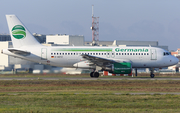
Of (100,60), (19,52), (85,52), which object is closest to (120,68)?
(100,60)

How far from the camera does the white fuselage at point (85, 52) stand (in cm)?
4188

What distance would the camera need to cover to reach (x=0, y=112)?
14047 mm

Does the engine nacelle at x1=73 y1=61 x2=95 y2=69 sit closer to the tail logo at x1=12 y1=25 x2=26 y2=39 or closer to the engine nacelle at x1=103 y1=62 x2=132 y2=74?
the engine nacelle at x1=103 y1=62 x2=132 y2=74

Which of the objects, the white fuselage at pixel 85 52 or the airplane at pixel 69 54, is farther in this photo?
the white fuselage at pixel 85 52

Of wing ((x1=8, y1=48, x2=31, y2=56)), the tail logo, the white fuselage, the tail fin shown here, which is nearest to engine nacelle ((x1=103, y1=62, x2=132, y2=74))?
the white fuselage

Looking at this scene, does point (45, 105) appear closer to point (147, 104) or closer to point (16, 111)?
point (16, 111)

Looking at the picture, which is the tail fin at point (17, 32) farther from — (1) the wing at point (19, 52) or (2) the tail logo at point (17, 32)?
(1) the wing at point (19, 52)

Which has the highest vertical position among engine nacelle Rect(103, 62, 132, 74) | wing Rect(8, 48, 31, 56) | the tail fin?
the tail fin

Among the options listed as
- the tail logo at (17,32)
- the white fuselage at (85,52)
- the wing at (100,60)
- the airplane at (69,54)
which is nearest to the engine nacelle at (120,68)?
the airplane at (69,54)

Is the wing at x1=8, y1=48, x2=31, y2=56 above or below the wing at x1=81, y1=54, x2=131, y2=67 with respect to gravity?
above

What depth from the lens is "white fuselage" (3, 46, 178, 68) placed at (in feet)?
137

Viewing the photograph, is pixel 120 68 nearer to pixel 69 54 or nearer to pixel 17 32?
pixel 69 54

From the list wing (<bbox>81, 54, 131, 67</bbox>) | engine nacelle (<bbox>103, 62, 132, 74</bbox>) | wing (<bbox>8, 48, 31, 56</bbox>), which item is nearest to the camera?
wing (<bbox>81, 54, 131, 67</bbox>)

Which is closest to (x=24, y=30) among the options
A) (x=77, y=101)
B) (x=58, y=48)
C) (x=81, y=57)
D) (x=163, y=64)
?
(x=58, y=48)
